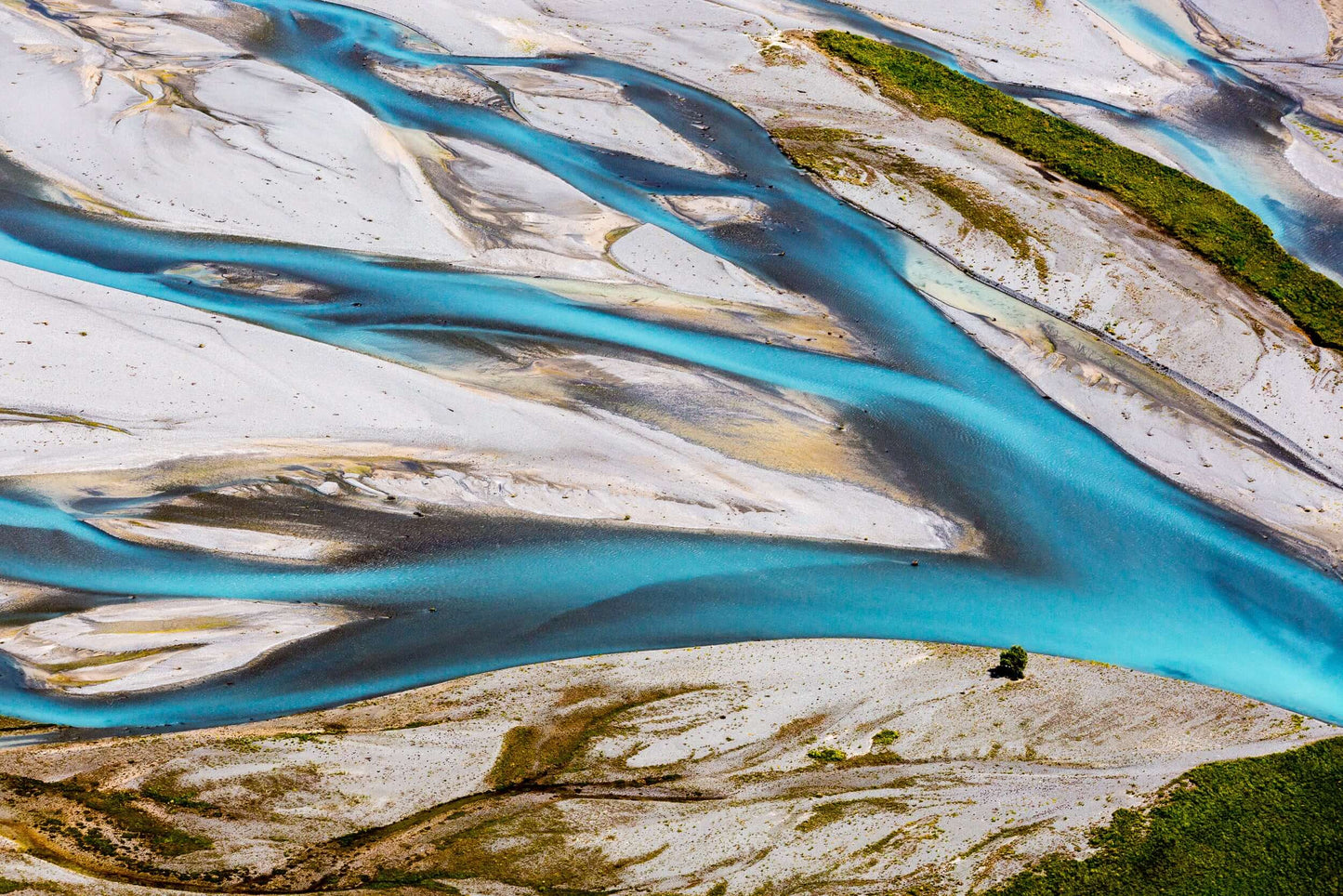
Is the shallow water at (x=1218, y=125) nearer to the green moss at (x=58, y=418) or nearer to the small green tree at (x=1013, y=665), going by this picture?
the small green tree at (x=1013, y=665)

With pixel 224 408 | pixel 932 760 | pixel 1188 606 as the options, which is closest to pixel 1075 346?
pixel 1188 606

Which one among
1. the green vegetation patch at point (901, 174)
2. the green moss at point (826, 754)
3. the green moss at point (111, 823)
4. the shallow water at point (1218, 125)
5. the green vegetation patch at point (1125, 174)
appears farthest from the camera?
the shallow water at point (1218, 125)

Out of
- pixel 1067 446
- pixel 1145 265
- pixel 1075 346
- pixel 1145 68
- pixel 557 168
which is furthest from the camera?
pixel 1145 68

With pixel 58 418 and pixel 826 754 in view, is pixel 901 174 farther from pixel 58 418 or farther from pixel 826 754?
pixel 58 418

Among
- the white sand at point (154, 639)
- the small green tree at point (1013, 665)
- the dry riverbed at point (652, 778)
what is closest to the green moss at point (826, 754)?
the dry riverbed at point (652, 778)

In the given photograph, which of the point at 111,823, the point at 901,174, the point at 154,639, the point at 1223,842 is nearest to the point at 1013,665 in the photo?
the point at 1223,842

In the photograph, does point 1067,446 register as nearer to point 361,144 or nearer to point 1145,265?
point 1145,265
